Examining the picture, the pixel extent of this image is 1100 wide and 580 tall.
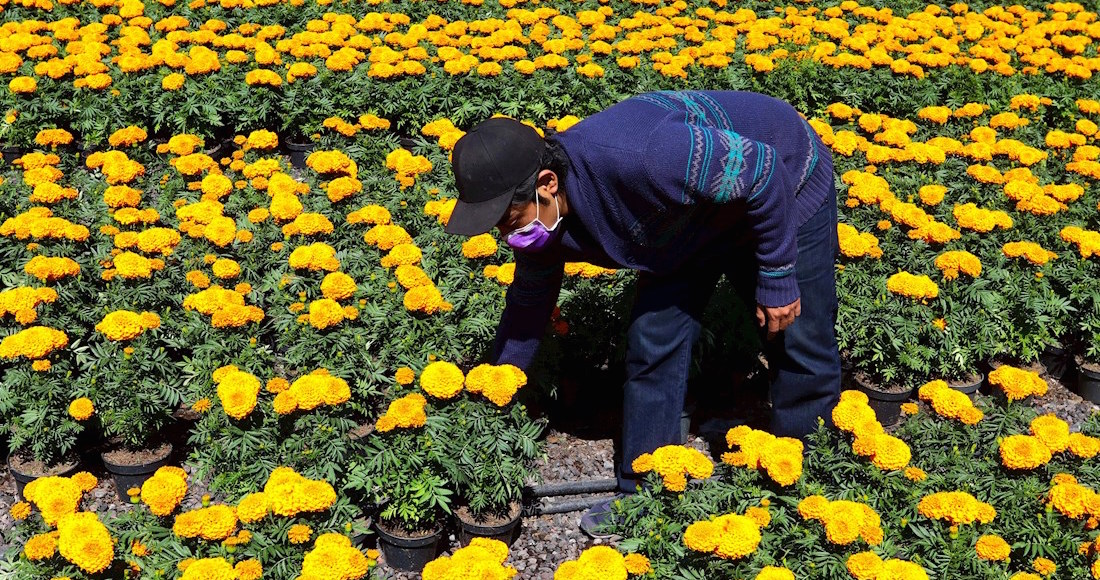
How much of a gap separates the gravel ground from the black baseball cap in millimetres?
1452

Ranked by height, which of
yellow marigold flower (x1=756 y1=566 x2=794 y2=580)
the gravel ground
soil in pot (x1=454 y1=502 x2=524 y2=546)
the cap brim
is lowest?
the gravel ground

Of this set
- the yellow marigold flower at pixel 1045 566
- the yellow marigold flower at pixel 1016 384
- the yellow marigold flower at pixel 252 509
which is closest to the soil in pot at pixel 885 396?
the yellow marigold flower at pixel 1016 384

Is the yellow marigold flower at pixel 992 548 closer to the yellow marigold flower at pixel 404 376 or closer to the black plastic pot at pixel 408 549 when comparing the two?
the black plastic pot at pixel 408 549

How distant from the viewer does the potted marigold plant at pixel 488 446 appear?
3.49m

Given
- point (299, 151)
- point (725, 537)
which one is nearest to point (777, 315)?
point (725, 537)

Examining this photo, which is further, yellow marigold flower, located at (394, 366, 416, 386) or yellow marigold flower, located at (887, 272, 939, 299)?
yellow marigold flower, located at (887, 272, 939, 299)

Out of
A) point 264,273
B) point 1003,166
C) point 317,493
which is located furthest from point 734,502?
point 1003,166

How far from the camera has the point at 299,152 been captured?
624cm

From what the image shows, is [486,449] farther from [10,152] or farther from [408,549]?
[10,152]

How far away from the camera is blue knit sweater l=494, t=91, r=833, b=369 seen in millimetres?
3012

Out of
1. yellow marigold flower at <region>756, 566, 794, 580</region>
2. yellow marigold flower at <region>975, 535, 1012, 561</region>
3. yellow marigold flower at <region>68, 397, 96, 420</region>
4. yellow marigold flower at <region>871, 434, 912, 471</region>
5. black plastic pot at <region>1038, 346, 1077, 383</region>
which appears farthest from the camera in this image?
black plastic pot at <region>1038, 346, 1077, 383</region>

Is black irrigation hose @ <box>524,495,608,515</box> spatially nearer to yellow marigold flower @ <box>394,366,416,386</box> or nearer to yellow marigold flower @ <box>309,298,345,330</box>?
yellow marigold flower @ <box>394,366,416,386</box>

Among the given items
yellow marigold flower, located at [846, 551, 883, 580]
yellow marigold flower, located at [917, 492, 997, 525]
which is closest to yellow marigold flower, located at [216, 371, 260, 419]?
yellow marigold flower, located at [846, 551, 883, 580]

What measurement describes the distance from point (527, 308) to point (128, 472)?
5.83ft
